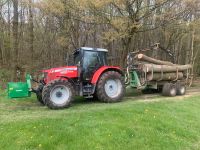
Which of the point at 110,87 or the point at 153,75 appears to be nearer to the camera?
the point at 110,87

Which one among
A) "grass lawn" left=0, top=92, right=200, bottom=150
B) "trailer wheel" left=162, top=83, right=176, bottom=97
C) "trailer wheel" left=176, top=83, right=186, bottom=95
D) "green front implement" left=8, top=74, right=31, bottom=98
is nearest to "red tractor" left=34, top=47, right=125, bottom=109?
"green front implement" left=8, top=74, right=31, bottom=98

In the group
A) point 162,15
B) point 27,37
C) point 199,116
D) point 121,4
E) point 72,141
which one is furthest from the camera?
point 27,37

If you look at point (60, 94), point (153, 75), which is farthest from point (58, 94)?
point (153, 75)

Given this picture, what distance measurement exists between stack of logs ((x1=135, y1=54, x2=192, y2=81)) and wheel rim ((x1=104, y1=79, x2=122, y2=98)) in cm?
184

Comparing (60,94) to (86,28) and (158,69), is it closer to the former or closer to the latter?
(158,69)

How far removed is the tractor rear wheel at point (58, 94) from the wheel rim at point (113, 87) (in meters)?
1.79

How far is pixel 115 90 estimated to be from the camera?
1319 cm

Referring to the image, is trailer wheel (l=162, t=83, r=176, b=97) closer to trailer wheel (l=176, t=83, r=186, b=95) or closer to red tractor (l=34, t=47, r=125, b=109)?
trailer wheel (l=176, t=83, r=186, b=95)

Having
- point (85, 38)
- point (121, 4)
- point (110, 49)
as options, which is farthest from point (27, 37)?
point (121, 4)

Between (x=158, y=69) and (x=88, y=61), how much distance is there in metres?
3.65

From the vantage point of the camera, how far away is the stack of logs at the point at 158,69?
47.3ft

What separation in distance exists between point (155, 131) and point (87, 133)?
205 centimetres

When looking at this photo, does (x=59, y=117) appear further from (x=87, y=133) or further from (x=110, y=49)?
(x=110, y=49)

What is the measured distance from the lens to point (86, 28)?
834 inches
